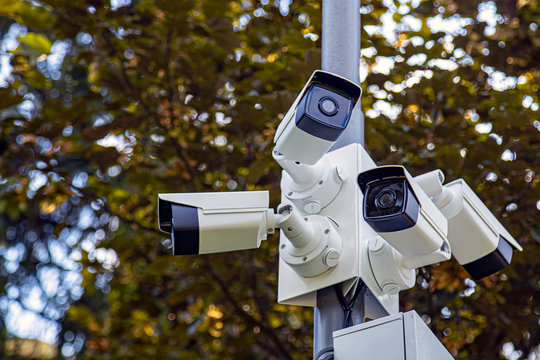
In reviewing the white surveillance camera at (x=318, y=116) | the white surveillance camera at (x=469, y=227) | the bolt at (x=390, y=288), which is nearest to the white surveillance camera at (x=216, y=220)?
the white surveillance camera at (x=318, y=116)

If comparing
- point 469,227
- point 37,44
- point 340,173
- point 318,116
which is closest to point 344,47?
point 340,173

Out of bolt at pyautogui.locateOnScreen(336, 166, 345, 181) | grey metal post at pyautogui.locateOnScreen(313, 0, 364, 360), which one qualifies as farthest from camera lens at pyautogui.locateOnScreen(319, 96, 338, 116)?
grey metal post at pyautogui.locateOnScreen(313, 0, 364, 360)

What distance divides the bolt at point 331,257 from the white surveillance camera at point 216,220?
0.19 meters

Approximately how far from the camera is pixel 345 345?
1675 millimetres

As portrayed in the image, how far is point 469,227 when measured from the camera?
6.50 feet

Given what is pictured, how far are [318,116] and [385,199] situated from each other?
25 cm

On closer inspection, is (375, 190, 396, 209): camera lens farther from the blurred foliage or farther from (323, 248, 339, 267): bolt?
the blurred foliage

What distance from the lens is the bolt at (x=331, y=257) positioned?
1824 millimetres

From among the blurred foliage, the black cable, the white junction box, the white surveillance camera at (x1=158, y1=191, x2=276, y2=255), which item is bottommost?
the blurred foliage

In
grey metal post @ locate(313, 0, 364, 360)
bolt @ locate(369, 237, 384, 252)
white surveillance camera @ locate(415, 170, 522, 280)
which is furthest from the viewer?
grey metal post @ locate(313, 0, 364, 360)

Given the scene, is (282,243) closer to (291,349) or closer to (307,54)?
(307,54)

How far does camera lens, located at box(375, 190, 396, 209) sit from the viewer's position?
5.27ft

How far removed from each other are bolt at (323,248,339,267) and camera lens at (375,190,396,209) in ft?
0.82

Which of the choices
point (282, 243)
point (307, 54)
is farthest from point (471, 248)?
point (307, 54)
